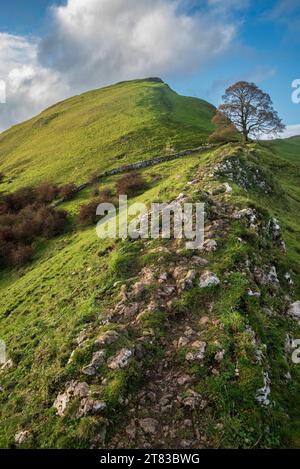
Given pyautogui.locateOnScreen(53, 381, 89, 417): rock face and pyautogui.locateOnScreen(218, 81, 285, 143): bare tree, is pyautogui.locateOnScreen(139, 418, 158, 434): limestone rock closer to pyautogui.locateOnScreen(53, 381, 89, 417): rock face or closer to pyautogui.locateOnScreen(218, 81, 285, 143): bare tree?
pyautogui.locateOnScreen(53, 381, 89, 417): rock face

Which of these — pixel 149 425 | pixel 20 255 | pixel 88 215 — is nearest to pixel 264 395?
pixel 149 425

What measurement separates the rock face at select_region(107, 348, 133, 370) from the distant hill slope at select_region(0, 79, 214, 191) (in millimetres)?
35073

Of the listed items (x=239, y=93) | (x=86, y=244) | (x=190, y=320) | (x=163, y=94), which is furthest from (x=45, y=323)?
(x=163, y=94)

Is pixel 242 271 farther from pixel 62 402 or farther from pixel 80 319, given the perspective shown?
pixel 62 402

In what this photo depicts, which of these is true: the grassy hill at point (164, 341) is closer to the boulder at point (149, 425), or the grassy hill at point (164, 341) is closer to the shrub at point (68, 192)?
the boulder at point (149, 425)

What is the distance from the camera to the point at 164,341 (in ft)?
35.5

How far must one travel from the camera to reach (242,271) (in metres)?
12.9

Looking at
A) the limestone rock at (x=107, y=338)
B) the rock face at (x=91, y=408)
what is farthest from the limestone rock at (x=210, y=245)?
the rock face at (x=91, y=408)

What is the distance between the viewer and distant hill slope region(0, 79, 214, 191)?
49000mm

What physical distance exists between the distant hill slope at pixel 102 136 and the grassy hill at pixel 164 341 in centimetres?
2965

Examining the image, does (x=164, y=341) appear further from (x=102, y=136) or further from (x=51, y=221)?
(x=102, y=136)

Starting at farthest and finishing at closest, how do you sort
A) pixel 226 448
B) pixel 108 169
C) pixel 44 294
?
pixel 108 169, pixel 44 294, pixel 226 448

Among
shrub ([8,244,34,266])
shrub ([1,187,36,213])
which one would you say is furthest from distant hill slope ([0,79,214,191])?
shrub ([8,244,34,266])

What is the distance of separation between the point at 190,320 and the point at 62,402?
469cm
